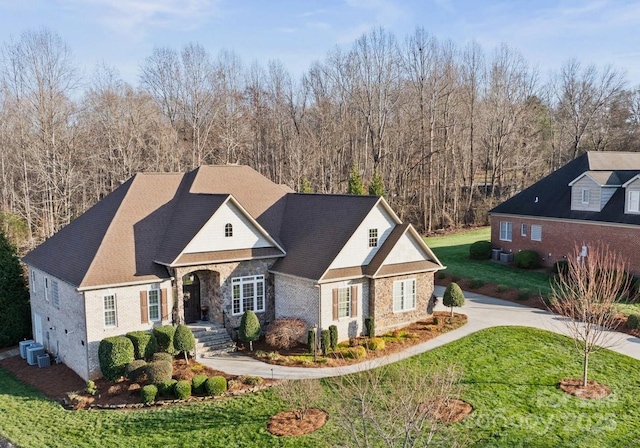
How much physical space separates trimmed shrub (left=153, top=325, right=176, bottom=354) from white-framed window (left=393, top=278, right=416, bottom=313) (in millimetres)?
9934

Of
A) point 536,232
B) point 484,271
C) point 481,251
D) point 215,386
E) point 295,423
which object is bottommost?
point 295,423

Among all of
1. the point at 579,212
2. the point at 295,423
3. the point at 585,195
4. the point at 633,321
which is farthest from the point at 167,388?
the point at 585,195

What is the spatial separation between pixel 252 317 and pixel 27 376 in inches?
375

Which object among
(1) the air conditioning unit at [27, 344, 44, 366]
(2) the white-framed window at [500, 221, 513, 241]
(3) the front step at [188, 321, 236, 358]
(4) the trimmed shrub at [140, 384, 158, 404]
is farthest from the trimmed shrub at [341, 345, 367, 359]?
(2) the white-framed window at [500, 221, 513, 241]

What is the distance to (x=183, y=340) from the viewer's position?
70.3 feet

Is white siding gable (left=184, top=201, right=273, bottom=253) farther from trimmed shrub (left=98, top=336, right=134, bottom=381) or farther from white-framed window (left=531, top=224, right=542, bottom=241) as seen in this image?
white-framed window (left=531, top=224, right=542, bottom=241)

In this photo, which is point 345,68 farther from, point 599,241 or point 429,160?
point 599,241

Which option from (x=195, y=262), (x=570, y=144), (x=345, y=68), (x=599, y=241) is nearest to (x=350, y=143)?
(x=345, y=68)

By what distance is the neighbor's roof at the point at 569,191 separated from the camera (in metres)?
32.0

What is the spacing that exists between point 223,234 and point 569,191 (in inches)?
946

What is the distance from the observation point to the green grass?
3180 centimetres

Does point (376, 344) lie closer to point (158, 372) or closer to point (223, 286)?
point (223, 286)

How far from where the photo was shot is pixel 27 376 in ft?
72.8

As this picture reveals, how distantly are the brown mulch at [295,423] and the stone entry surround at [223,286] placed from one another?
25.6 ft
